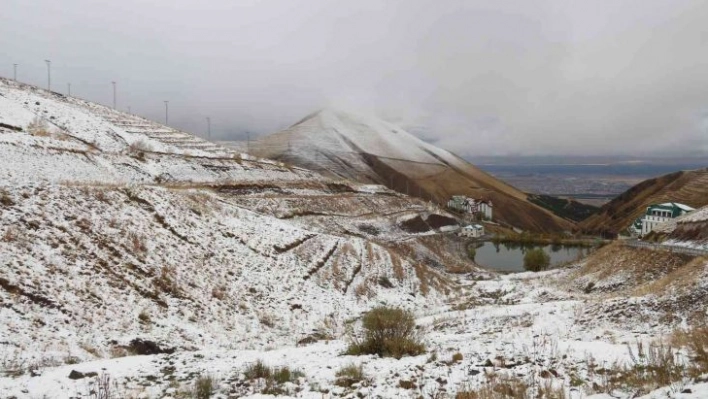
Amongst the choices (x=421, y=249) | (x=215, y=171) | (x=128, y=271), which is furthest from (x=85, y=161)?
(x=421, y=249)

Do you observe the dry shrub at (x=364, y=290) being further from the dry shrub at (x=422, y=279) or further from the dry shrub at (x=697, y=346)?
the dry shrub at (x=697, y=346)

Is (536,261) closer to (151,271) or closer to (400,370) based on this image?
(151,271)

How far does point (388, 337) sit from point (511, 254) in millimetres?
106376

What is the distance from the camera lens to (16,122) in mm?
59344

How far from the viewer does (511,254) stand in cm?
11019

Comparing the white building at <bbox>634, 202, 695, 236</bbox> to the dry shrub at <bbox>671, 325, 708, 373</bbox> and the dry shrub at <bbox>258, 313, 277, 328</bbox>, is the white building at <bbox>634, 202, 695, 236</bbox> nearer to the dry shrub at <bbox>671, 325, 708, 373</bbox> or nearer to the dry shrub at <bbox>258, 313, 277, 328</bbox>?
the dry shrub at <bbox>258, 313, 277, 328</bbox>

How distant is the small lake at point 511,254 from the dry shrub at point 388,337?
77.2 meters

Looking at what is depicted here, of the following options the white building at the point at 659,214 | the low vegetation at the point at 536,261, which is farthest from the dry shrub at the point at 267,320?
the white building at the point at 659,214

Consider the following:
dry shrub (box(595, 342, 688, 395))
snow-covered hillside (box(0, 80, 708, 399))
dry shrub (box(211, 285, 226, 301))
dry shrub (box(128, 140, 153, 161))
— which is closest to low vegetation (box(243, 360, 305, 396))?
snow-covered hillside (box(0, 80, 708, 399))

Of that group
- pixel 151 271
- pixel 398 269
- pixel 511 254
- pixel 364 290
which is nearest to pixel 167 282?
pixel 151 271

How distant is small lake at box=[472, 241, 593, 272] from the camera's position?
91375 mm

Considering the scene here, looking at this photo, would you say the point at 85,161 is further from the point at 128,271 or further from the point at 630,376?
the point at 630,376

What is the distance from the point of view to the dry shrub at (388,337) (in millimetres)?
12453

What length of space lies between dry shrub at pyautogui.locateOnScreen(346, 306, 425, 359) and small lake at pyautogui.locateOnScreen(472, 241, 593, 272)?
253 ft
